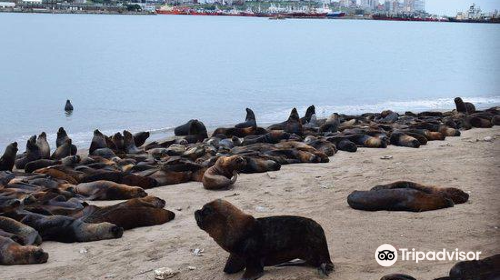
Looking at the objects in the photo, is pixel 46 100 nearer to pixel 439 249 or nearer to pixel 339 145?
pixel 339 145

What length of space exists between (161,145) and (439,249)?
10.0m

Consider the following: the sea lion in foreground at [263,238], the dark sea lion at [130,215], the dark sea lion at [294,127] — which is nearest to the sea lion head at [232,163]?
the dark sea lion at [130,215]

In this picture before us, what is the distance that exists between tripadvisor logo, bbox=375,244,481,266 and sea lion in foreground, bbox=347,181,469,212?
1.45 m

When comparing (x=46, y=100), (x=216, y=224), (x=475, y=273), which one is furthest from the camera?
(x=46, y=100)

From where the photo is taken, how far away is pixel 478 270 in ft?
16.4

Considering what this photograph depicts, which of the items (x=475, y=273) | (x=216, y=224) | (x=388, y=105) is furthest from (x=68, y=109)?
(x=475, y=273)

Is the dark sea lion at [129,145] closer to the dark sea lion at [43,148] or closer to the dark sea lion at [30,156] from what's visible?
the dark sea lion at [43,148]

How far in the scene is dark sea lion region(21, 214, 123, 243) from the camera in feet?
27.2

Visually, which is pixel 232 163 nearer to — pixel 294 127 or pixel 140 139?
pixel 294 127

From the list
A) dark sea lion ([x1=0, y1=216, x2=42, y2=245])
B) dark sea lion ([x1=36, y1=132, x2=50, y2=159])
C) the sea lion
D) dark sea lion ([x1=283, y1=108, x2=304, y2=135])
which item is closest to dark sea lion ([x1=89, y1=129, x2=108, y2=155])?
dark sea lion ([x1=36, y1=132, x2=50, y2=159])

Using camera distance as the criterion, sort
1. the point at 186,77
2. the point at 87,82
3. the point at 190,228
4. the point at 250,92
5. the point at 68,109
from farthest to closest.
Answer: the point at 186,77, the point at 87,82, the point at 250,92, the point at 68,109, the point at 190,228

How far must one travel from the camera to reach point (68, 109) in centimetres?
2641

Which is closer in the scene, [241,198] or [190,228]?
[190,228]

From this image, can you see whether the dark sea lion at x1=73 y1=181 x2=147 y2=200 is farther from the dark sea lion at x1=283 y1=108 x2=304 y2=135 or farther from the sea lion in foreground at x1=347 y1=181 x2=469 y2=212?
the dark sea lion at x1=283 y1=108 x2=304 y2=135
